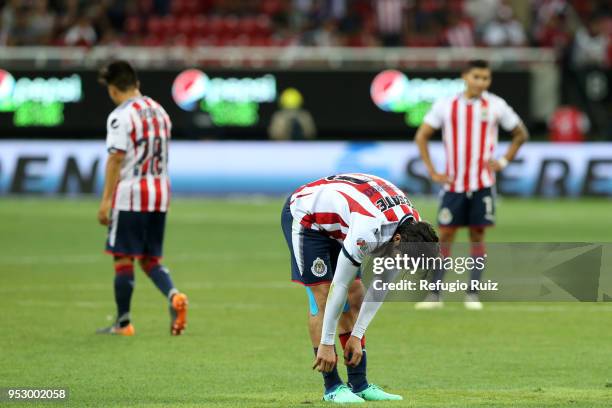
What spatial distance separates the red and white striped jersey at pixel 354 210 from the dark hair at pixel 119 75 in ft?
11.0

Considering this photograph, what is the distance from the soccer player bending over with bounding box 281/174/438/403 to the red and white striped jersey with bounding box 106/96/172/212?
3.06 meters

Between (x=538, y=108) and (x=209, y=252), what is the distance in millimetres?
12207

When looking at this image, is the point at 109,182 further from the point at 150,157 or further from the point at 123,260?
the point at 123,260

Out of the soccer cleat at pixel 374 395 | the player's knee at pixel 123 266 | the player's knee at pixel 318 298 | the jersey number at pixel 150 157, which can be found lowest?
the soccer cleat at pixel 374 395

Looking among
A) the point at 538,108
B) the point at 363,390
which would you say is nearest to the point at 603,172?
the point at 538,108

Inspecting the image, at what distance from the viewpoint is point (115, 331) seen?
10992mm

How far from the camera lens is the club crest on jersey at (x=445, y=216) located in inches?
500

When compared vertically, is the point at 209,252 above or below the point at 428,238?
below

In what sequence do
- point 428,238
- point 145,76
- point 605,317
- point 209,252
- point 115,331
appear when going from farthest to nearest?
point 145,76, point 209,252, point 605,317, point 115,331, point 428,238

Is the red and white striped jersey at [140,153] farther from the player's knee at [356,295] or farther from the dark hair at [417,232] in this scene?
the dark hair at [417,232]

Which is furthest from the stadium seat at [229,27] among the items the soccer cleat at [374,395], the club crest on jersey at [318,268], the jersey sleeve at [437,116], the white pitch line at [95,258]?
the soccer cleat at [374,395]

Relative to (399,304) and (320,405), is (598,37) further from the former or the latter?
(320,405)

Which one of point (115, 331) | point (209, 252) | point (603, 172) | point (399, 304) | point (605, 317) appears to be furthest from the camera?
point (603, 172)

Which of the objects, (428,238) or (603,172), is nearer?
(428,238)
